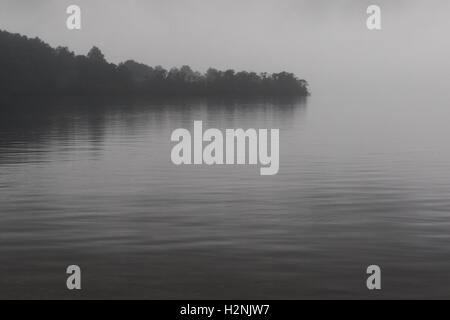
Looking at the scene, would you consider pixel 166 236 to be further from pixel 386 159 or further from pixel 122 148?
pixel 122 148

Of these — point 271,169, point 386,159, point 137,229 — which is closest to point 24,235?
point 137,229

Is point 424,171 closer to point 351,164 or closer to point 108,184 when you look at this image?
point 351,164

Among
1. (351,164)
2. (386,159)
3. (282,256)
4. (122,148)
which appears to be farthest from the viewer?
(122,148)

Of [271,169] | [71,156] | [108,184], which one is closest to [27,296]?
[108,184]

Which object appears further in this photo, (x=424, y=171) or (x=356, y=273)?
(x=424, y=171)

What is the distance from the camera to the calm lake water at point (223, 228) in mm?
18875

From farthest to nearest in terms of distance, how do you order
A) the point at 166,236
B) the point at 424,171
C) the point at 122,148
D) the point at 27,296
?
the point at 122,148 → the point at 424,171 → the point at 166,236 → the point at 27,296

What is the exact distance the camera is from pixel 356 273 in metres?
19.8

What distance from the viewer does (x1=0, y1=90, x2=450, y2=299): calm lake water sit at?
18875mm

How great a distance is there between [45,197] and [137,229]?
412 inches

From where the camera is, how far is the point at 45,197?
116 feet

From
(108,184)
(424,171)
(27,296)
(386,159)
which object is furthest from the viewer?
(386,159)

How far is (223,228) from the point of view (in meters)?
26.8
